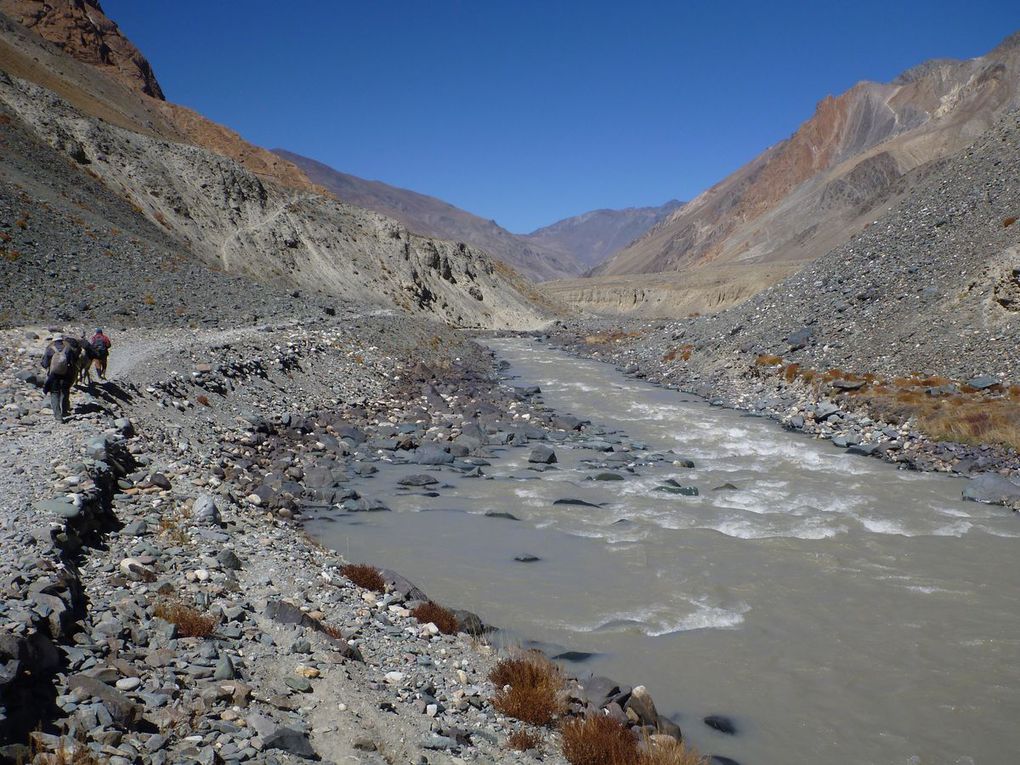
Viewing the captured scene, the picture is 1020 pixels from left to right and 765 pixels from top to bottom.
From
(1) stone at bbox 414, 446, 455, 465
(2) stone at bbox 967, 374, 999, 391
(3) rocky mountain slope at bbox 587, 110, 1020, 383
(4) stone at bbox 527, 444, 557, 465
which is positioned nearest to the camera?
(1) stone at bbox 414, 446, 455, 465

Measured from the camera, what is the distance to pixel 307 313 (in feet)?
106

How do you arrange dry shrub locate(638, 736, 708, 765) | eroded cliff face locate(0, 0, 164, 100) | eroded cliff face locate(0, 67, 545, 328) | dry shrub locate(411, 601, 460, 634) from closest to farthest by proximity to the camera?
1. dry shrub locate(638, 736, 708, 765)
2. dry shrub locate(411, 601, 460, 634)
3. eroded cliff face locate(0, 67, 545, 328)
4. eroded cliff face locate(0, 0, 164, 100)

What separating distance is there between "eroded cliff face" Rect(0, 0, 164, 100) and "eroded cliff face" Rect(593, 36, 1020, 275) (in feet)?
320

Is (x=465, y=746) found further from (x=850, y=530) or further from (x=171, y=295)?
(x=171, y=295)

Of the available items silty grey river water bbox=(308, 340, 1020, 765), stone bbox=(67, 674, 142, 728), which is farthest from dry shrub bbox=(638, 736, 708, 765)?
stone bbox=(67, 674, 142, 728)

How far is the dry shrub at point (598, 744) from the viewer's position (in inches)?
226

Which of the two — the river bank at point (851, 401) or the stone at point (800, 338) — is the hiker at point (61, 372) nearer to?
the river bank at point (851, 401)

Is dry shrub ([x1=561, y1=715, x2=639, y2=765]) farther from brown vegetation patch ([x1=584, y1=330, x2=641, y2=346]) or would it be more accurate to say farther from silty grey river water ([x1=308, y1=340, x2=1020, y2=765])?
brown vegetation patch ([x1=584, y1=330, x2=641, y2=346])

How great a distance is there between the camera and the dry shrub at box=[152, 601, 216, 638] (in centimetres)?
639

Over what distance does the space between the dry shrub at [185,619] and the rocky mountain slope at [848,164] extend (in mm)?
100125

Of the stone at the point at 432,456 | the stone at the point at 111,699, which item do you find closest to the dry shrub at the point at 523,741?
the stone at the point at 111,699

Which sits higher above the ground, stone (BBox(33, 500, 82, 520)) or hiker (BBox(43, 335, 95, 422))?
hiker (BBox(43, 335, 95, 422))

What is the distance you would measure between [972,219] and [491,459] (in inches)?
894

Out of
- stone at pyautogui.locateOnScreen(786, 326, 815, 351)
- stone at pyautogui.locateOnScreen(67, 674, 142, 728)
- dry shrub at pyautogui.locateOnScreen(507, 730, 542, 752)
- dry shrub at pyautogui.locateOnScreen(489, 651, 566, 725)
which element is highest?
stone at pyautogui.locateOnScreen(786, 326, 815, 351)
